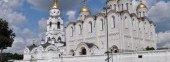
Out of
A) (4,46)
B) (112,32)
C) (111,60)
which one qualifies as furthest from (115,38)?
(4,46)

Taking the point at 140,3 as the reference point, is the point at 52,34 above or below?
below

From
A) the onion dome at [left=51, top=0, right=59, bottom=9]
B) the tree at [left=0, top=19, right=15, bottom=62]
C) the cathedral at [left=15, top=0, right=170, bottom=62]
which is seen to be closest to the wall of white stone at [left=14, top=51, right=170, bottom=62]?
the cathedral at [left=15, top=0, right=170, bottom=62]

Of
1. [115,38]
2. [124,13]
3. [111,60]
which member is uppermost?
[124,13]

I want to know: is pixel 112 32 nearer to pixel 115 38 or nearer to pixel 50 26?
pixel 115 38

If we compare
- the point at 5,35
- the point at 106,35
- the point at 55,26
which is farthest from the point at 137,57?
the point at 55,26

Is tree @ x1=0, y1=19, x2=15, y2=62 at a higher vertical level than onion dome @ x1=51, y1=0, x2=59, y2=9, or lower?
lower

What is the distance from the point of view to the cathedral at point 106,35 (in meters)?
62.7

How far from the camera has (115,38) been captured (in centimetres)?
6400

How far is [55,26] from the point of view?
94.4m

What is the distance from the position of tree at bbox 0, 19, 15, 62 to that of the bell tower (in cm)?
3720

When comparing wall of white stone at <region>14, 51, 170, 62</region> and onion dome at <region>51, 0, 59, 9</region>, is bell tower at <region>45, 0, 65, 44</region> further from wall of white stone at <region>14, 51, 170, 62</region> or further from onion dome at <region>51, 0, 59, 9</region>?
wall of white stone at <region>14, 51, 170, 62</region>

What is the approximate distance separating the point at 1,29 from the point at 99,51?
22.1m

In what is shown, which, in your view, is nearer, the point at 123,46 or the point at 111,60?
the point at 111,60

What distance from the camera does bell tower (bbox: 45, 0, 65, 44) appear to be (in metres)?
92.9
